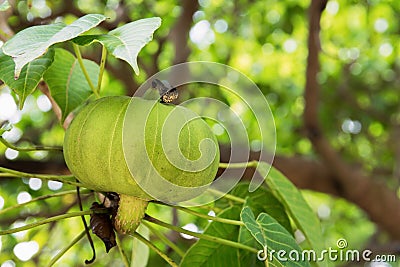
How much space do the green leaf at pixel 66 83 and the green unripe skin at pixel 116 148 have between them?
0.75 ft

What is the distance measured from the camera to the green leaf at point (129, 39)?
535 millimetres

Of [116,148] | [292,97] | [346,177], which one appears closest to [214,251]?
[116,148]

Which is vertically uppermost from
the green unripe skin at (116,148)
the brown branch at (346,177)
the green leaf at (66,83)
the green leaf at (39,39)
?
the green leaf at (39,39)

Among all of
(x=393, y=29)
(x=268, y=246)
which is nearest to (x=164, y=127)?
(x=268, y=246)

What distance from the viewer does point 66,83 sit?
0.92 meters

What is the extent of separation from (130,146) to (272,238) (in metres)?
→ 0.25

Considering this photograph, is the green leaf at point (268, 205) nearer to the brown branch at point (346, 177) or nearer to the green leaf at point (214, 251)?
the green leaf at point (214, 251)

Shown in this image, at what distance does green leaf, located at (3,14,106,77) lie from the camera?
54cm

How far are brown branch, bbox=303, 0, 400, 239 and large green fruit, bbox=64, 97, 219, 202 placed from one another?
4.55ft

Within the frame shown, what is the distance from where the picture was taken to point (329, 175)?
2141mm

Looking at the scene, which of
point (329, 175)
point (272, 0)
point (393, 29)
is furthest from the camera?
point (393, 29)

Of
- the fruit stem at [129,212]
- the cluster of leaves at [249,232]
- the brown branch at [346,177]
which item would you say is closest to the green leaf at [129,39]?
the fruit stem at [129,212]

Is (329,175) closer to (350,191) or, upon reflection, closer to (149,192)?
(350,191)

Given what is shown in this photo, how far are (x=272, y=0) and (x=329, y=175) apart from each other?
957 millimetres
